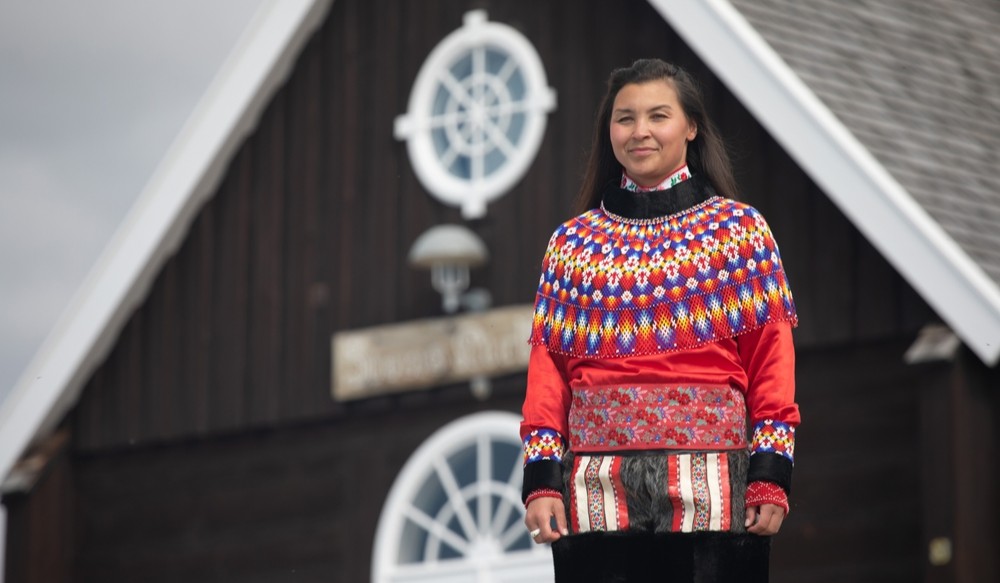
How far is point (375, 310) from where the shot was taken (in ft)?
46.0

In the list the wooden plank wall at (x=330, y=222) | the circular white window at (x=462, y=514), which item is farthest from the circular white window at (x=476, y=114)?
the circular white window at (x=462, y=514)

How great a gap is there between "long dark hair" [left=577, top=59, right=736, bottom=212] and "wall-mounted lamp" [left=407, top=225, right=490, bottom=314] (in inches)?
319

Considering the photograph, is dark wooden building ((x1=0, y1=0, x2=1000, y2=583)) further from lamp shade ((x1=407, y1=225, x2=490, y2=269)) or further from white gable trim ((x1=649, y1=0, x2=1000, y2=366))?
lamp shade ((x1=407, y1=225, x2=490, y2=269))

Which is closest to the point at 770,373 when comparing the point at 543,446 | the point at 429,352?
the point at 543,446

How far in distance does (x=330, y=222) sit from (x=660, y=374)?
9.73 m

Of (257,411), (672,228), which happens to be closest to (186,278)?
(257,411)

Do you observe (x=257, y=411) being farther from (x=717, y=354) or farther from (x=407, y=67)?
(x=717, y=354)

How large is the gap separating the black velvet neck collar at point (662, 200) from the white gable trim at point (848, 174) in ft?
20.0

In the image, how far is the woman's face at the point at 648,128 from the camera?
4.87 metres

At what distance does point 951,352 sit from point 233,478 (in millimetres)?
5602

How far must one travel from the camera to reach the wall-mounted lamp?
43.6 ft

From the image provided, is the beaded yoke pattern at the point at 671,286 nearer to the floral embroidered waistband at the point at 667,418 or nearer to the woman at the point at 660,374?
the woman at the point at 660,374

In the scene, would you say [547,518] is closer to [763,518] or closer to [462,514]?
[763,518]

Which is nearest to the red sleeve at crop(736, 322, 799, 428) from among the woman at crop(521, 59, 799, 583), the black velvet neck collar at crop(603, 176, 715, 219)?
the woman at crop(521, 59, 799, 583)
